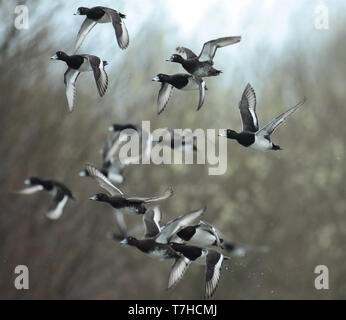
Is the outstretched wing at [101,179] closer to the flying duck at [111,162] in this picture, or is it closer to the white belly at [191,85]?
the white belly at [191,85]

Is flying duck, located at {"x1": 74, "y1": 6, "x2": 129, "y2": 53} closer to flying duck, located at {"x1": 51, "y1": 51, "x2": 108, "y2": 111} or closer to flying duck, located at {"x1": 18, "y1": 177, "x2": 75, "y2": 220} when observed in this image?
flying duck, located at {"x1": 51, "y1": 51, "x2": 108, "y2": 111}

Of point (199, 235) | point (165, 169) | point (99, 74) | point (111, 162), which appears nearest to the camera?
point (99, 74)

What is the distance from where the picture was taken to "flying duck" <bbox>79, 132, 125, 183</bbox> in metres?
4.83

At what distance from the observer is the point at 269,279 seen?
11.2 m

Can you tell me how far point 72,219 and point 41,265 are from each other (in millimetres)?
746

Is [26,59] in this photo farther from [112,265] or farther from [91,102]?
[112,265]

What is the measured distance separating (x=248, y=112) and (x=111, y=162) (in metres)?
1.60

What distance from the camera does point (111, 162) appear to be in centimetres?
504

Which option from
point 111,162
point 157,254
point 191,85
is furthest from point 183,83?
point 111,162

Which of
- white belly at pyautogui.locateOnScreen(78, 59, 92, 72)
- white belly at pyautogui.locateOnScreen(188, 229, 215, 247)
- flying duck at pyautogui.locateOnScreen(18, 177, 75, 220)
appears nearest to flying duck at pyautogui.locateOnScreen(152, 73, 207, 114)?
white belly at pyautogui.locateOnScreen(78, 59, 92, 72)

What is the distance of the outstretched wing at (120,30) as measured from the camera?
128 inches

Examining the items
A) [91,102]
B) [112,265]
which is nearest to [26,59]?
[91,102]

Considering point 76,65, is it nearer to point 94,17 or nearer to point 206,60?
point 94,17

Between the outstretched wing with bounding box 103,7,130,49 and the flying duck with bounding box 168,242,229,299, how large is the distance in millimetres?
1067
